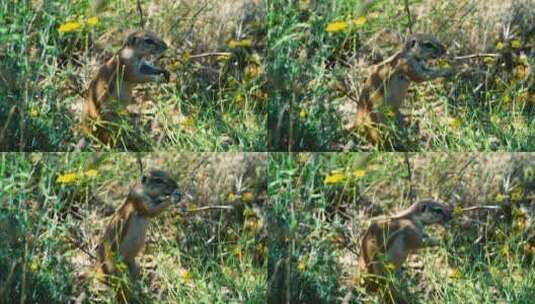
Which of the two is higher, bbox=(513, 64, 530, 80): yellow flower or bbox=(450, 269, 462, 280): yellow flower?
bbox=(513, 64, 530, 80): yellow flower

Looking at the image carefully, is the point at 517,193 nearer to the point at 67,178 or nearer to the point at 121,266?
the point at 121,266

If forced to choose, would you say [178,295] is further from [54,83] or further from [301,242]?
[54,83]

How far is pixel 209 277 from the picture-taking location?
26.6ft

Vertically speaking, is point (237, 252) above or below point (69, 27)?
below

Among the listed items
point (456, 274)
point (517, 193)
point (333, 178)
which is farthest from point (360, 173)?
point (517, 193)

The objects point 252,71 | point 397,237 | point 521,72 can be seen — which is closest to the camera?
point 397,237

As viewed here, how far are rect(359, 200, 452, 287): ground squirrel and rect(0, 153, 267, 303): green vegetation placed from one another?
2.04 feet

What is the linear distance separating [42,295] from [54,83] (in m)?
1.20

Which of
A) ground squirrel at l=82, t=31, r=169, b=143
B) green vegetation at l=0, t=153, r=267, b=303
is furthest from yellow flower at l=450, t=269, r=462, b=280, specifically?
ground squirrel at l=82, t=31, r=169, b=143

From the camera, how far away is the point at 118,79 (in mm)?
8023

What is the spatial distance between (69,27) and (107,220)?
1115 mm

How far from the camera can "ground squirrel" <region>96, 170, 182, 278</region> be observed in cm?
800

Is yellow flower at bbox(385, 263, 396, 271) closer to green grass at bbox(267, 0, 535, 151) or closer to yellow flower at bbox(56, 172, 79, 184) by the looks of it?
green grass at bbox(267, 0, 535, 151)

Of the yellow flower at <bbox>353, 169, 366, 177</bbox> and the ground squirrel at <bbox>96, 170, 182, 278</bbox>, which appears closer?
the ground squirrel at <bbox>96, 170, 182, 278</bbox>
